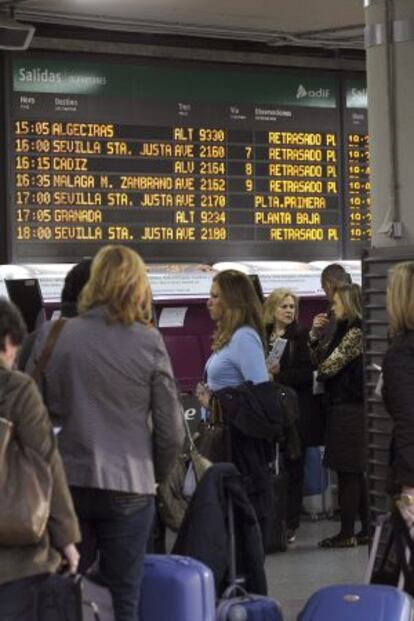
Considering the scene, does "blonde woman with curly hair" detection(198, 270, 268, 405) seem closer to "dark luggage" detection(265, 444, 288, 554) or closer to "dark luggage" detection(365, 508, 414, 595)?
"dark luggage" detection(365, 508, 414, 595)

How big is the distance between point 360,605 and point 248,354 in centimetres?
160

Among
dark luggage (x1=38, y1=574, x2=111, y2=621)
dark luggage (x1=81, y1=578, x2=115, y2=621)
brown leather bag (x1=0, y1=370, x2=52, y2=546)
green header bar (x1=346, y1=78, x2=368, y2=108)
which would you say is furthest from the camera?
green header bar (x1=346, y1=78, x2=368, y2=108)

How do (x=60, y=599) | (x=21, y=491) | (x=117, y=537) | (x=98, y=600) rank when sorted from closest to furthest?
(x=21, y=491) → (x=60, y=599) → (x=117, y=537) → (x=98, y=600)

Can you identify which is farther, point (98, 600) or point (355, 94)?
point (355, 94)

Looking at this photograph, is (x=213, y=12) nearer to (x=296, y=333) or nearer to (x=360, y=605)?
(x=296, y=333)

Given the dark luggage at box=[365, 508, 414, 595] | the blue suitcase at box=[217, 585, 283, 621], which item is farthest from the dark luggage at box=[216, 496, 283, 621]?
the dark luggage at box=[365, 508, 414, 595]

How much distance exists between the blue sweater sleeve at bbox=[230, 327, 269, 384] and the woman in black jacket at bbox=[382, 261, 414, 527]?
110 cm

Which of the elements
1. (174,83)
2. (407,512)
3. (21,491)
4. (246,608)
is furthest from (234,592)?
(174,83)

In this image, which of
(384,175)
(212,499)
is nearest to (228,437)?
(212,499)

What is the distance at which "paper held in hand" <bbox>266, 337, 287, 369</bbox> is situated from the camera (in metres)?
8.28

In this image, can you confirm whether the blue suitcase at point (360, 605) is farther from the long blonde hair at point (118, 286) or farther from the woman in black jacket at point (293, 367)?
the woman in black jacket at point (293, 367)

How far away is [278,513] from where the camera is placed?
8.09 meters

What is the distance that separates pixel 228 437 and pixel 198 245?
4.59 m

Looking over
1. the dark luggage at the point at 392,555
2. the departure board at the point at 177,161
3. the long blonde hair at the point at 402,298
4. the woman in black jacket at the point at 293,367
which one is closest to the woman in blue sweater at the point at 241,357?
the dark luggage at the point at 392,555
